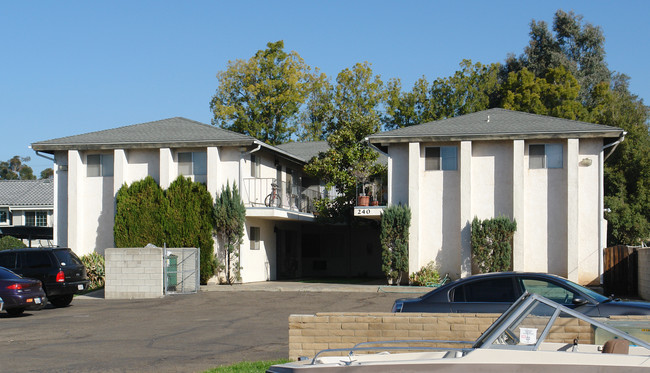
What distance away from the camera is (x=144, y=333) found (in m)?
15.1

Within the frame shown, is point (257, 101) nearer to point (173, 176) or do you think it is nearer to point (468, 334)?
point (173, 176)

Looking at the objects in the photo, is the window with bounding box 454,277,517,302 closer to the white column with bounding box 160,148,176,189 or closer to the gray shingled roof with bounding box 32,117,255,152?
the gray shingled roof with bounding box 32,117,255,152

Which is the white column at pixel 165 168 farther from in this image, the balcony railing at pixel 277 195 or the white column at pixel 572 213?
the white column at pixel 572 213

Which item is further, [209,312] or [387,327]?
[209,312]

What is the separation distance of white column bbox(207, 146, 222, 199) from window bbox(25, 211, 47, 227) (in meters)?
24.4

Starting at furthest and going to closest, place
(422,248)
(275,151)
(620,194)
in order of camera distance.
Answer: (620,194) → (275,151) → (422,248)

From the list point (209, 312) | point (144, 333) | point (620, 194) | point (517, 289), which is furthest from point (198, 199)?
point (620, 194)

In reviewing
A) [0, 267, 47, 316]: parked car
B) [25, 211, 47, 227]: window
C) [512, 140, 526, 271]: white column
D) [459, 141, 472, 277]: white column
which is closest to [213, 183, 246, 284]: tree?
[459, 141, 472, 277]: white column

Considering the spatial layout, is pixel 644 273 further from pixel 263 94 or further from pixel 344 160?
pixel 263 94

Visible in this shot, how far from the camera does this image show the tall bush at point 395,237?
2703cm

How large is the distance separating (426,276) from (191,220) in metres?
9.42

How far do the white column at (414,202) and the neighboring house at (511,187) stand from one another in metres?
0.04

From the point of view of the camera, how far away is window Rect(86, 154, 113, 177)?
3008 cm

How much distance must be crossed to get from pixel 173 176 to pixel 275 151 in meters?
4.82
